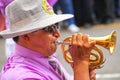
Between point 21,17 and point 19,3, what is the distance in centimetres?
8

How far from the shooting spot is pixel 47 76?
2.35m

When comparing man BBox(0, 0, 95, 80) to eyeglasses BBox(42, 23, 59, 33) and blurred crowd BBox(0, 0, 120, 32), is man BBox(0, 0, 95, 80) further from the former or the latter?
blurred crowd BBox(0, 0, 120, 32)

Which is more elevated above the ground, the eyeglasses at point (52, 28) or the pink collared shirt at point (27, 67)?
the eyeglasses at point (52, 28)

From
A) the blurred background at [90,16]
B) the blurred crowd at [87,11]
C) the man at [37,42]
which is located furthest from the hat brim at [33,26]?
the blurred crowd at [87,11]

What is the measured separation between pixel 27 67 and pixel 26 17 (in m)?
0.27

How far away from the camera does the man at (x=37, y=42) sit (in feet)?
7.63

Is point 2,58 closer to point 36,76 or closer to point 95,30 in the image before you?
point 95,30

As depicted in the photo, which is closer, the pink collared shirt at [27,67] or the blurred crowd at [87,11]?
the pink collared shirt at [27,67]

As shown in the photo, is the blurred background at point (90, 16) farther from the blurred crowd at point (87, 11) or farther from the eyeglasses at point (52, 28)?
the eyeglasses at point (52, 28)

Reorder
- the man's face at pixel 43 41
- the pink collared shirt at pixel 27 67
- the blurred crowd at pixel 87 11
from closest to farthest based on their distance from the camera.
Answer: the pink collared shirt at pixel 27 67
the man's face at pixel 43 41
the blurred crowd at pixel 87 11

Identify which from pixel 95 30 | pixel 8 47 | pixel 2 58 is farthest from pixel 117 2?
pixel 8 47

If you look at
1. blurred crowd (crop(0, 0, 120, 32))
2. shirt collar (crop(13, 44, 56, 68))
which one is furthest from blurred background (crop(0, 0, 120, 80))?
shirt collar (crop(13, 44, 56, 68))

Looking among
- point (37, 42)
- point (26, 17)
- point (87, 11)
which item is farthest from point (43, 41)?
point (87, 11)

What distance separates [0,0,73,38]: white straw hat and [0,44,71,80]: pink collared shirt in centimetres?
11
